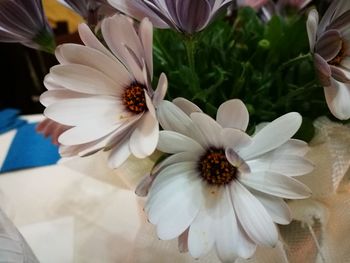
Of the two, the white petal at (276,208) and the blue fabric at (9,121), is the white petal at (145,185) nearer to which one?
the white petal at (276,208)

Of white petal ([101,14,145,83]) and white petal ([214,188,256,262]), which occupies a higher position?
white petal ([101,14,145,83])

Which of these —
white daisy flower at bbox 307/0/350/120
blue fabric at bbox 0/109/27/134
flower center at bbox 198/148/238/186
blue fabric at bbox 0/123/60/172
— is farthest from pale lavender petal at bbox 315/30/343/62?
blue fabric at bbox 0/109/27/134

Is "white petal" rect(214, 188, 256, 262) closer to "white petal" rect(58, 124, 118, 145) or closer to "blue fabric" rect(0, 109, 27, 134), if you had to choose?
"white petal" rect(58, 124, 118, 145)

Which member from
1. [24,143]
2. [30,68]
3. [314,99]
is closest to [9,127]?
[24,143]

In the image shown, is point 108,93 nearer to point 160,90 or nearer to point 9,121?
point 160,90

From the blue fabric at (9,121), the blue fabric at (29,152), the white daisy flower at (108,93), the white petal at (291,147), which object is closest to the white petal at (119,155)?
the white daisy flower at (108,93)

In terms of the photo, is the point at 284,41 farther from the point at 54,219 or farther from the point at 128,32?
the point at 54,219

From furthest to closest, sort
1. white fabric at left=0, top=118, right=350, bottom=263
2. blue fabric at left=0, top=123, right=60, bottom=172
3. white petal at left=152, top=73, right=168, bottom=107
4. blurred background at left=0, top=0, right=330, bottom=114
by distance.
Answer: blurred background at left=0, top=0, right=330, bottom=114 < blue fabric at left=0, top=123, right=60, bottom=172 < white fabric at left=0, top=118, right=350, bottom=263 < white petal at left=152, top=73, right=168, bottom=107

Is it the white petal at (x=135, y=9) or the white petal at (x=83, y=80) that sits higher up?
the white petal at (x=135, y=9)
